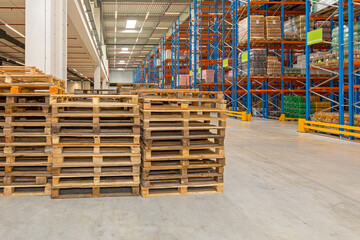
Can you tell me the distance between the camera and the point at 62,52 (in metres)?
10.1

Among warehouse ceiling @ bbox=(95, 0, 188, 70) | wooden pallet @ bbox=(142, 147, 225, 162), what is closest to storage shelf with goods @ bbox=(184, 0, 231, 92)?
warehouse ceiling @ bbox=(95, 0, 188, 70)

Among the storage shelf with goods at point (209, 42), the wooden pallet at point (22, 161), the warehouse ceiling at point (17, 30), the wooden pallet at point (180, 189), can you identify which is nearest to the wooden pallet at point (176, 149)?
the wooden pallet at point (180, 189)

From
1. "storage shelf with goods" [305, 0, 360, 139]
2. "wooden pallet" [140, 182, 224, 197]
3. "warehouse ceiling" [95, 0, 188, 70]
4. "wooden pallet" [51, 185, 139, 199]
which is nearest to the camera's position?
"wooden pallet" [51, 185, 139, 199]

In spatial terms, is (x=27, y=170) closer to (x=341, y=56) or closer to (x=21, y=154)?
(x=21, y=154)

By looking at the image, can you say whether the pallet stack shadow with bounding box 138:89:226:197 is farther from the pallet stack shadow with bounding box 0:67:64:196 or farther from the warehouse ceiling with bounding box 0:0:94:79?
the warehouse ceiling with bounding box 0:0:94:79

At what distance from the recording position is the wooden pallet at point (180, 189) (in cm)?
395

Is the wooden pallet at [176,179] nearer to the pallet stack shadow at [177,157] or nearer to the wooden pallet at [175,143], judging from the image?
the pallet stack shadow at [177,157]

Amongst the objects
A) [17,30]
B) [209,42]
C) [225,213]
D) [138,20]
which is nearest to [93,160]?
[225,213]

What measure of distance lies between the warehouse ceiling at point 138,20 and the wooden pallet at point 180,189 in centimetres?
2197

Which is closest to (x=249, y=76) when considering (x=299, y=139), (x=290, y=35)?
(x=290, y=35)

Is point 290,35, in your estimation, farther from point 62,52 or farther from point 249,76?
point 62,52

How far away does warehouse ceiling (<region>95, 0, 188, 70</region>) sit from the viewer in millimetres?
24808

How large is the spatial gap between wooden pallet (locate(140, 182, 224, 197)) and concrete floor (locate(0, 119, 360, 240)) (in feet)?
0.35

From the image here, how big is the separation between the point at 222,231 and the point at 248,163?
308 cm
